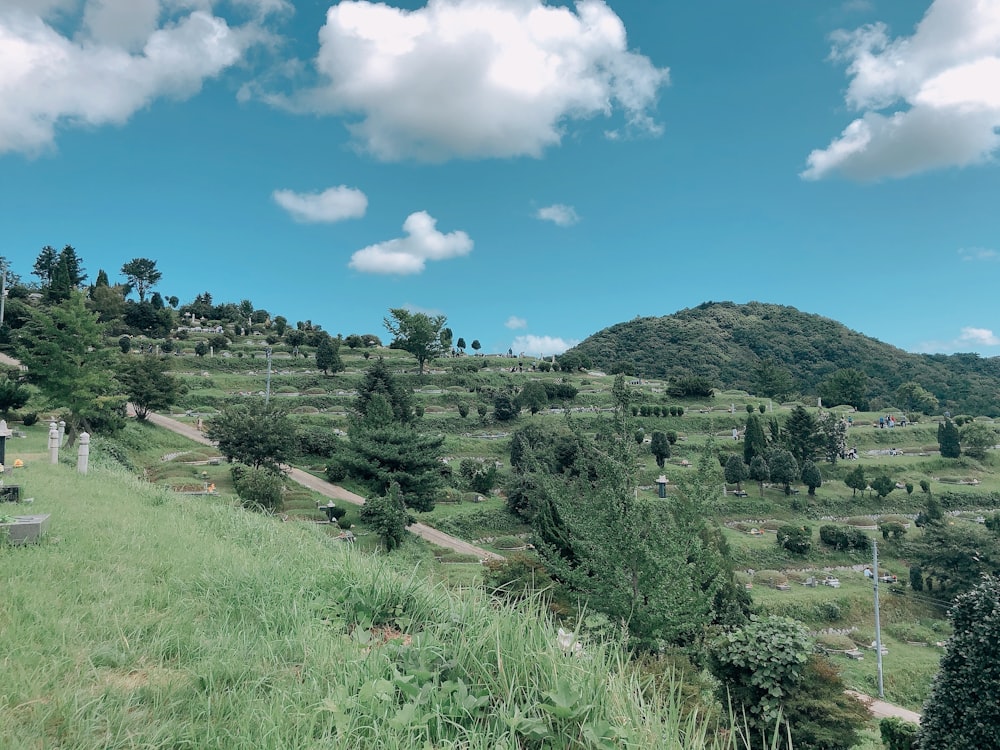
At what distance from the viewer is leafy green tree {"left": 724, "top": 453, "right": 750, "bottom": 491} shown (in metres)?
35.3

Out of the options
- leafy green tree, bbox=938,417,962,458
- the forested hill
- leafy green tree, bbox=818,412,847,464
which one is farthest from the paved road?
the forested hill

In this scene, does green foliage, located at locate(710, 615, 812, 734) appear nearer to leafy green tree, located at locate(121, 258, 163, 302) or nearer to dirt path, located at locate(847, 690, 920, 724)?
dirt path, located at locate(847, 690, 920, 724)

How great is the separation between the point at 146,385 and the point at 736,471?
36.3 m

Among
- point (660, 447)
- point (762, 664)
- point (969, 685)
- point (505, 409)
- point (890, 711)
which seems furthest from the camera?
point (505, 409)

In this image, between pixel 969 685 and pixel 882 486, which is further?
pixel 882 486

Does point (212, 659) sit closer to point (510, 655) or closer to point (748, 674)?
point (510, 655)

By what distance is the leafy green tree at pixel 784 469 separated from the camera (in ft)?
116

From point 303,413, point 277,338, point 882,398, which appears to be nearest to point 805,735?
point 303,413

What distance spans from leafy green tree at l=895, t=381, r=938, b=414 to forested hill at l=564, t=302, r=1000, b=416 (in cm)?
342

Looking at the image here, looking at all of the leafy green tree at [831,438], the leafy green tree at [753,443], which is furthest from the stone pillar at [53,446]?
the leafy green tree at [831,438]

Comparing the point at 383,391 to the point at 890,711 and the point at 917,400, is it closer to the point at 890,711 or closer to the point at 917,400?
the point at 890,711

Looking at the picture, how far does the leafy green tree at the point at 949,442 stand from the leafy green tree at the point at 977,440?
1.61 ft

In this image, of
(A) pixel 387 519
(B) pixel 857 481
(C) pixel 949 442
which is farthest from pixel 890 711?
(C) pixel 949 442

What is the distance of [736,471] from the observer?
35.2 meters
